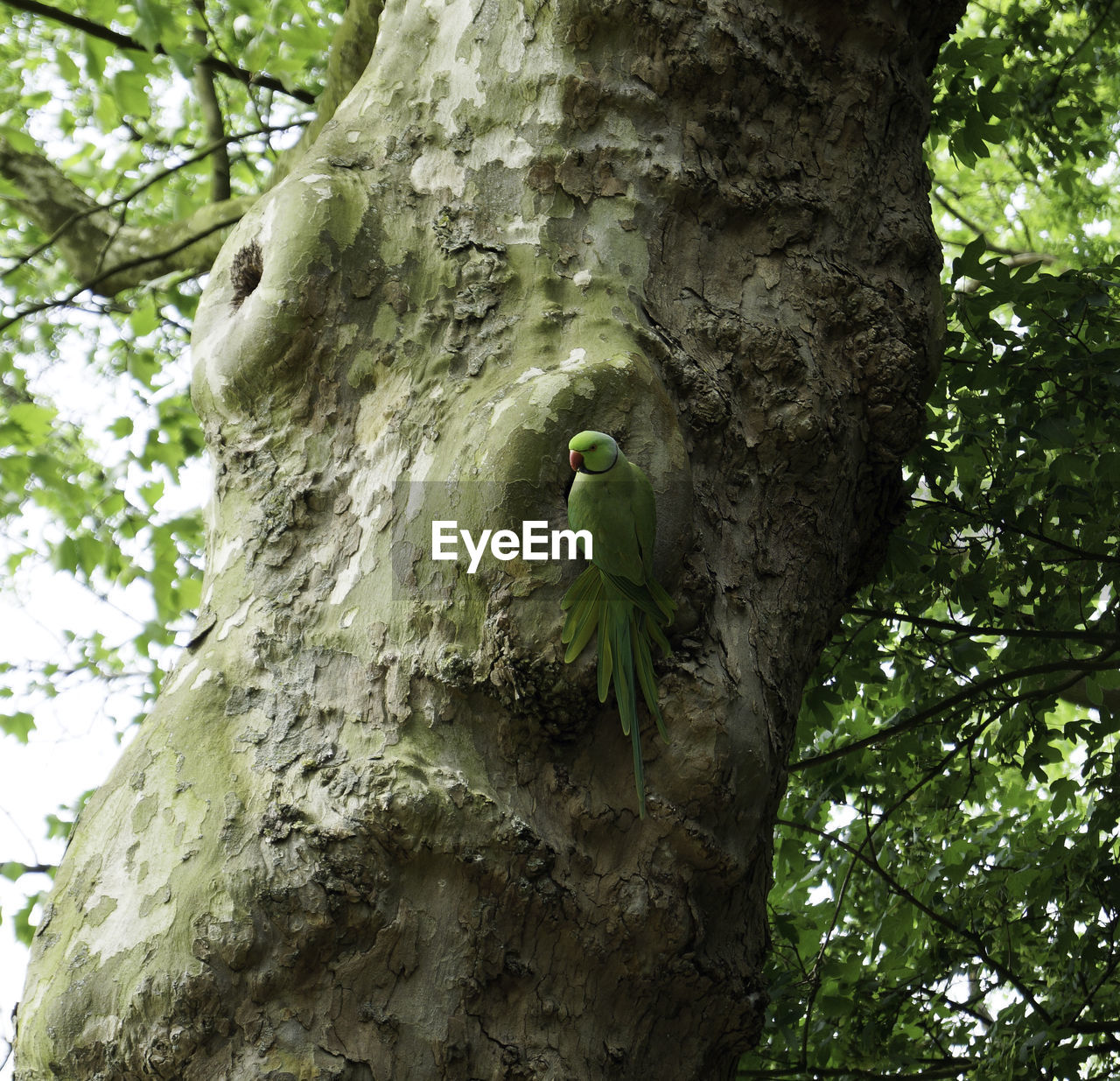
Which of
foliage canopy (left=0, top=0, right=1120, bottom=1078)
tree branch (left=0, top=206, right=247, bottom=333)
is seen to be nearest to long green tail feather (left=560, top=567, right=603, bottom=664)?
foliage canopy (left=0, top=0, right=1120, bottom=1078)

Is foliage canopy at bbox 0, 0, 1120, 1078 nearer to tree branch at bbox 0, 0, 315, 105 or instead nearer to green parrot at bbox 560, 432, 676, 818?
tree branch at bbox 0, 0, 315, 105

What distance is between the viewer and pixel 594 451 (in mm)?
1576

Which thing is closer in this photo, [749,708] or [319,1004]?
[319,1004]

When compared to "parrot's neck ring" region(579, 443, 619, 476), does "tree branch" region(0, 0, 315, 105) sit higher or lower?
higher

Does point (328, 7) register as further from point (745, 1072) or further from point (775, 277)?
point (745, 1072)

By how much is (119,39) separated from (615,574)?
301cm

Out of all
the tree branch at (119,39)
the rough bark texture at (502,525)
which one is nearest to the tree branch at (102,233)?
the tree branch at (119,39)

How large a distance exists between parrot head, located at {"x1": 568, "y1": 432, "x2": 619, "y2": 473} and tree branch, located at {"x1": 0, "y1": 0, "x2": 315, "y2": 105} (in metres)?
1.84

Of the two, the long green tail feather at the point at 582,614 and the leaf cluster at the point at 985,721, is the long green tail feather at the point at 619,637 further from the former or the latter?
the leaf cluster at the point at 985,721

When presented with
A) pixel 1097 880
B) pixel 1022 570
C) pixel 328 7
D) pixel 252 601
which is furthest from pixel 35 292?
pixel 1097 880

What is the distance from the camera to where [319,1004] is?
1463 mm

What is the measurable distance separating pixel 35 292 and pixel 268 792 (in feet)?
14.6

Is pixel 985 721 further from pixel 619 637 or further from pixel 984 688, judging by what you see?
pixel 619 637

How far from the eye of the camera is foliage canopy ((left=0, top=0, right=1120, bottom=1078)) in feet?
9.67
